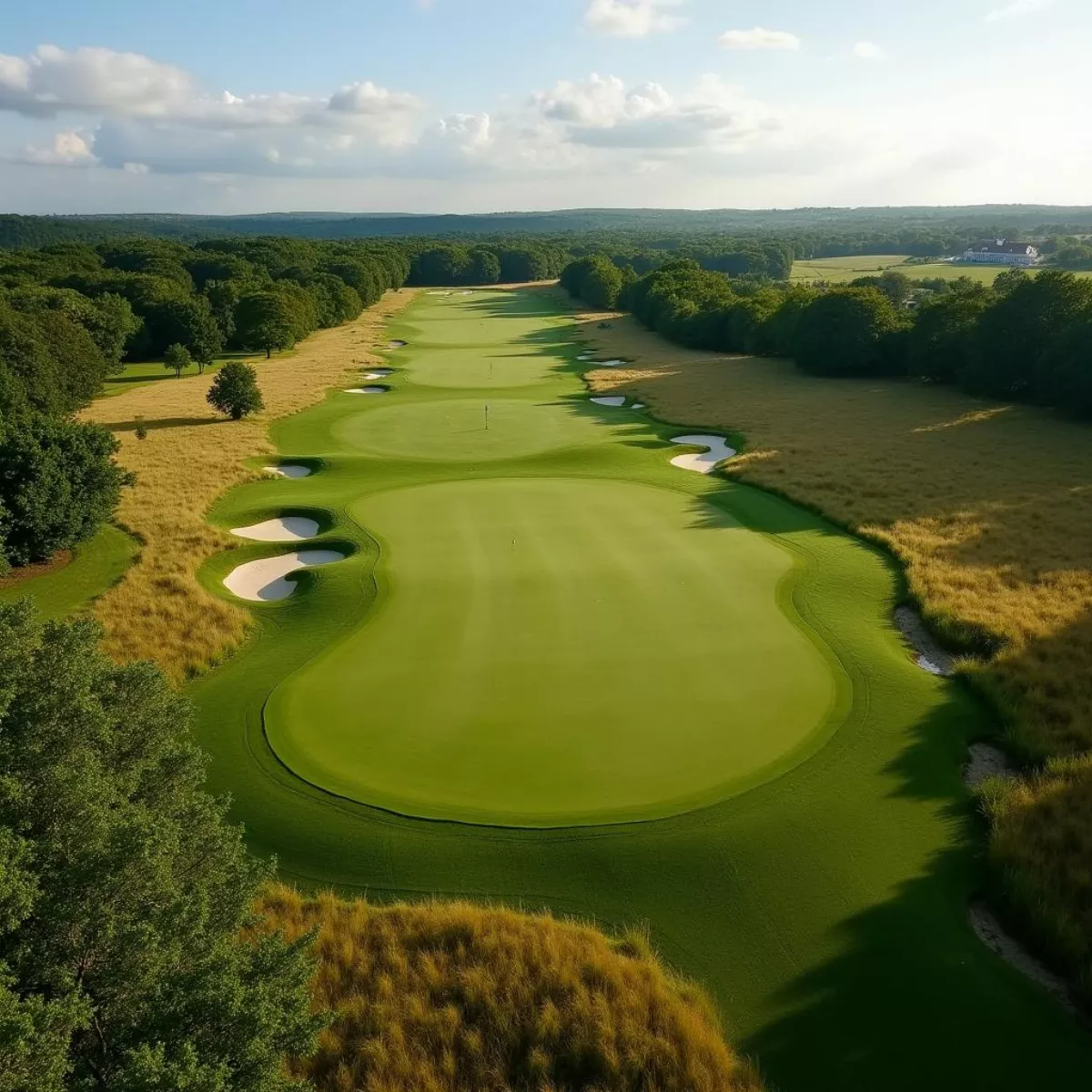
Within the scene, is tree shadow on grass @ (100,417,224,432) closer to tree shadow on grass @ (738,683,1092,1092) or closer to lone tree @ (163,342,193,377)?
lone tree @ (163,342,193,377)

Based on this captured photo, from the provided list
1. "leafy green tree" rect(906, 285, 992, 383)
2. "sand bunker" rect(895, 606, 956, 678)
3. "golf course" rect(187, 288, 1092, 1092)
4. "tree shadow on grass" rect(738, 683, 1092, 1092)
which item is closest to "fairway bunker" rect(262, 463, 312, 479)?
"golf course" rect(187, 288, 1092, 1092)

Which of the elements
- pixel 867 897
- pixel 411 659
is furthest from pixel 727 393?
pixel 867 897

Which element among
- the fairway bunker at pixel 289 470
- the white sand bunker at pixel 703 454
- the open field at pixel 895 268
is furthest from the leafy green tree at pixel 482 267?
the fairway bunker at pixel 289 470

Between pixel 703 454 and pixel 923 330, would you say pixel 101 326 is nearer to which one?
pixel 703 454

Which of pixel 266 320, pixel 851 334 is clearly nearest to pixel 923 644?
pixel 851 334

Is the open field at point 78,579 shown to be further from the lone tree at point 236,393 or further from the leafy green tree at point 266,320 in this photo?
the leafy green tree at point 266,320

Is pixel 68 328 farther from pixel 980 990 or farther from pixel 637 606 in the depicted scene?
pixel 980 990
